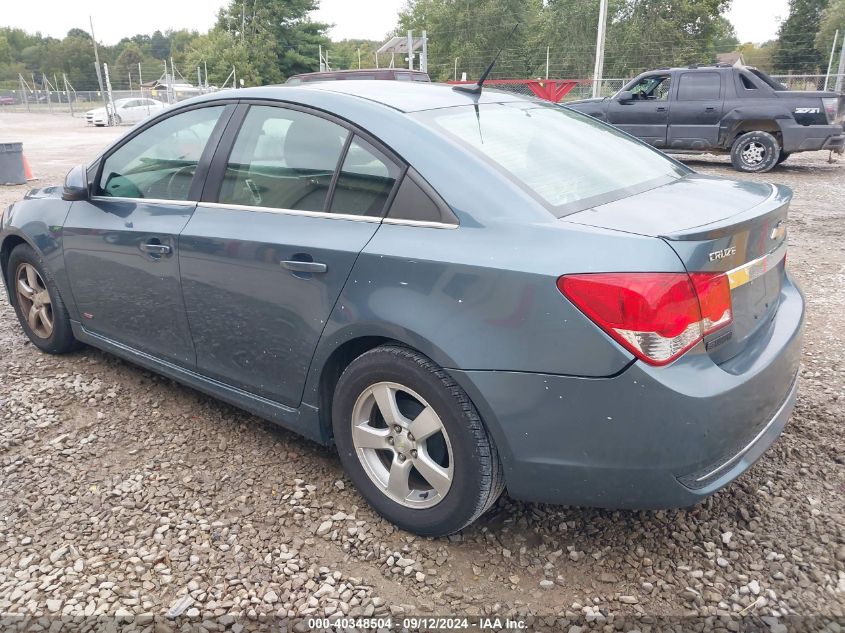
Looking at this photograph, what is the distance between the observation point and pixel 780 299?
104 inches

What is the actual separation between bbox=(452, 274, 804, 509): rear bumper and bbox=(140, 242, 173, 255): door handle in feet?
5.46

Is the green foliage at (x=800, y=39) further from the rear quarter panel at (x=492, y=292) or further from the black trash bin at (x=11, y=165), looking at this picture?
the rear quarter panel at (x=492, y=292)

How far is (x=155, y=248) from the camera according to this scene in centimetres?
316

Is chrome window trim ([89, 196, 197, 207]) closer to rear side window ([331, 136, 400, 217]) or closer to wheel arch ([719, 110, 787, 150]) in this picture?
rear side window ([331, 136, 400, 217])

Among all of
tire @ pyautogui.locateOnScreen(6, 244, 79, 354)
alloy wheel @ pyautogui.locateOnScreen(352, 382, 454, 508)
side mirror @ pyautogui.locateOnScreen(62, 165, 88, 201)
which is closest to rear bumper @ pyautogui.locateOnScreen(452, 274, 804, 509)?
alloy wheel @ pyautogui.locateOnScreen(352, 382, 454, 508)

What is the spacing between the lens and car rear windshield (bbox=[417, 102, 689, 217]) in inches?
95.1

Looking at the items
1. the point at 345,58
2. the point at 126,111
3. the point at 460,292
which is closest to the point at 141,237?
the point at 460,292

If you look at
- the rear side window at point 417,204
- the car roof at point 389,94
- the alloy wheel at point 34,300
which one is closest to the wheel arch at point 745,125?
the car roof at point 389,94

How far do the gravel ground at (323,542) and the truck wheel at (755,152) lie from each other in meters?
9.45

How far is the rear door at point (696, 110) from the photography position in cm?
1198

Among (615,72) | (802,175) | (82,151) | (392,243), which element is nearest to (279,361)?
(392,243)

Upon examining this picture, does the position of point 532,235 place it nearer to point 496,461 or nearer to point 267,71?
point 496,461

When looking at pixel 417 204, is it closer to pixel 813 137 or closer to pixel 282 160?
pixel 282 160

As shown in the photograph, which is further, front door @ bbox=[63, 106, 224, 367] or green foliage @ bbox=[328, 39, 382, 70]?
green foliage @ bbox=[328, 39, 382, 70]
